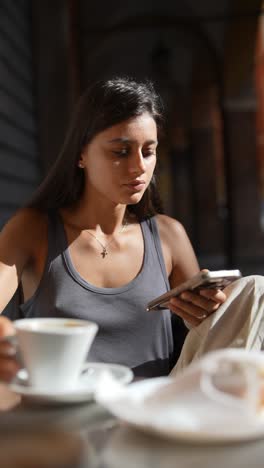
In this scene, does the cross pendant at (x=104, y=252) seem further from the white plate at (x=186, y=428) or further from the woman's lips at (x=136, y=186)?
the white plate at (x=186, y=428)

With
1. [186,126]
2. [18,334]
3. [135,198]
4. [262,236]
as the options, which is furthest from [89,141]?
[186,126]

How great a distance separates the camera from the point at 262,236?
11.2m

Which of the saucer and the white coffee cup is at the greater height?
the white coffee cup

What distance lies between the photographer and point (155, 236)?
2.22 meters

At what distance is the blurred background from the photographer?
403cm

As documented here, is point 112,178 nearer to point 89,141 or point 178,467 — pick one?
point 89,141

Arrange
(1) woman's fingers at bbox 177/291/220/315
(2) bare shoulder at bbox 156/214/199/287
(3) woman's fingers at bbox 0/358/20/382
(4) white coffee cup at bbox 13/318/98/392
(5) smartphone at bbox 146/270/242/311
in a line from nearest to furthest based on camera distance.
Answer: (4) white coffee cup at bbox 13/318/98/392, (3) woman's fingers at bbox 0/358/20/382, (5) smartphone at bbox 146/270/242/311, (1) woman's fingers at bbox 177/291/220/315, (2) bare shoulder at bbox 156/214/199/287

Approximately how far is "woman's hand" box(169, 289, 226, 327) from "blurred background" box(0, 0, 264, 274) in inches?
43.8

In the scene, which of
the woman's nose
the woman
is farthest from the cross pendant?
the woman's nose

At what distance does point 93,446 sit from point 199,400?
0.50 ft

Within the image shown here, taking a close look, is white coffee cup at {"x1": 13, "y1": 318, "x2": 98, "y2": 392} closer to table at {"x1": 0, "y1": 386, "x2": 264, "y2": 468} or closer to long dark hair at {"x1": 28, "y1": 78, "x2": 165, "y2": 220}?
table at {"x1": 0, "y1": 386, "x2": 264, "y2": 468}

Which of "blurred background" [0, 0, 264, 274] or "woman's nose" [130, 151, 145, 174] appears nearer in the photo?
"woman's nose" [130, 151, 145, 174]

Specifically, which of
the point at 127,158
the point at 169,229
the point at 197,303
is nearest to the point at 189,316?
the point at 197,303

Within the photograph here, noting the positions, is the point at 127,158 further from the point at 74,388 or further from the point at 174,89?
the point at 174,89
